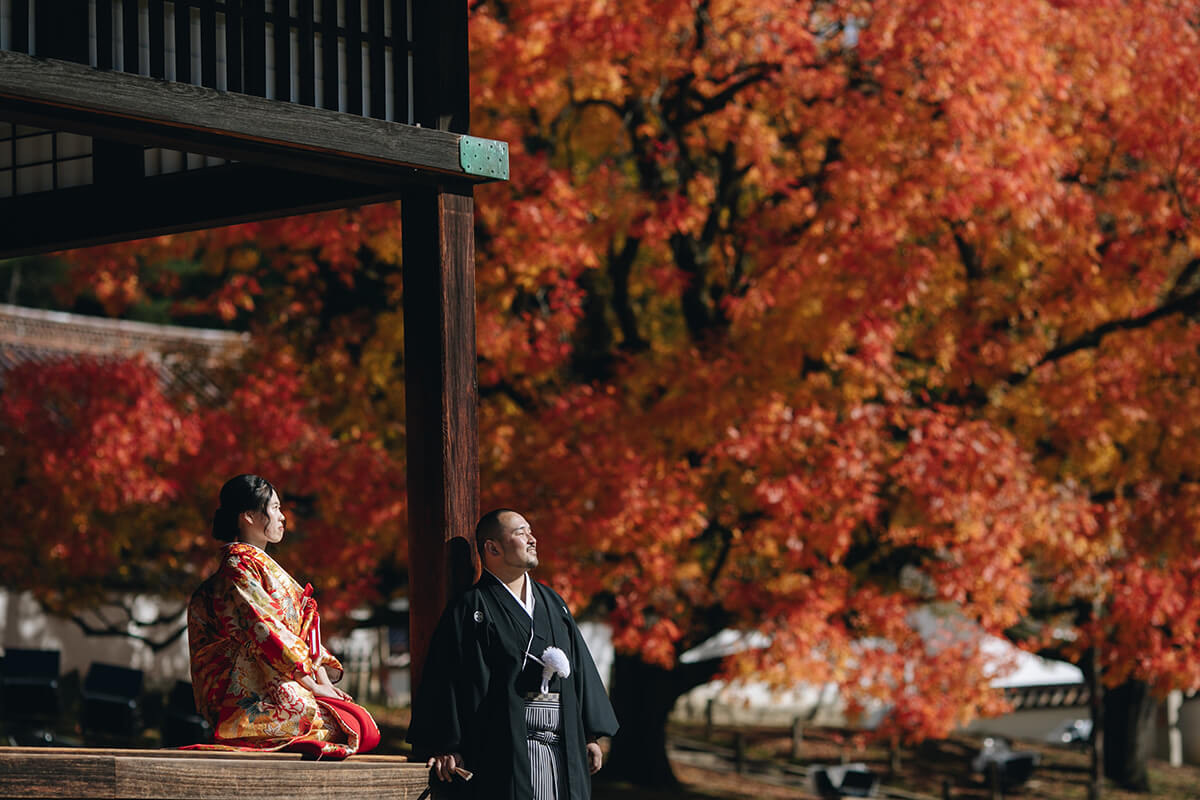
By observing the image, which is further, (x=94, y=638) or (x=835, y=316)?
(x=94, y=638)

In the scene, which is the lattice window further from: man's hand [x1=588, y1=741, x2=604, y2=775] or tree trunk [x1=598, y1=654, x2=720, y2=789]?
tree trunk [x1=598, y1=654, x2=720, y2=789]

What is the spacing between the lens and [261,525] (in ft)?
18.3

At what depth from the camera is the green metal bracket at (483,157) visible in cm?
604

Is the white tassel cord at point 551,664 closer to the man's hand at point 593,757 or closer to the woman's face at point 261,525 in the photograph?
the man's hand at point 593,757

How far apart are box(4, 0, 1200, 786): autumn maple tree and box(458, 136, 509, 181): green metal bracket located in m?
5.49

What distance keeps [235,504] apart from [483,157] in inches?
67.0

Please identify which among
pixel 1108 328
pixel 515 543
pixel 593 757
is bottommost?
pixel 593 757

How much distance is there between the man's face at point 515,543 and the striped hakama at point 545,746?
52cm

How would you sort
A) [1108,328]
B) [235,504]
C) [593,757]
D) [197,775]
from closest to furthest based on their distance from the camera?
[197,775] → [235,504] → [593,757] → [1108,328]

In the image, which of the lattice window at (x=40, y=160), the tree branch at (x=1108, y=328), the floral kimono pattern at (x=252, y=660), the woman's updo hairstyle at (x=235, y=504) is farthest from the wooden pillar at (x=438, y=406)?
the tree branch at (x=1108, y=328)

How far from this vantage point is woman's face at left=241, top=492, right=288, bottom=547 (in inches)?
219

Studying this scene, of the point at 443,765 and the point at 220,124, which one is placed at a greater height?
the point at 220,124

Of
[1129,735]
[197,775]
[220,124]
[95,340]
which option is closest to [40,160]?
[220,124]

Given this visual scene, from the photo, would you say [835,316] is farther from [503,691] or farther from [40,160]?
→ [503,691]
